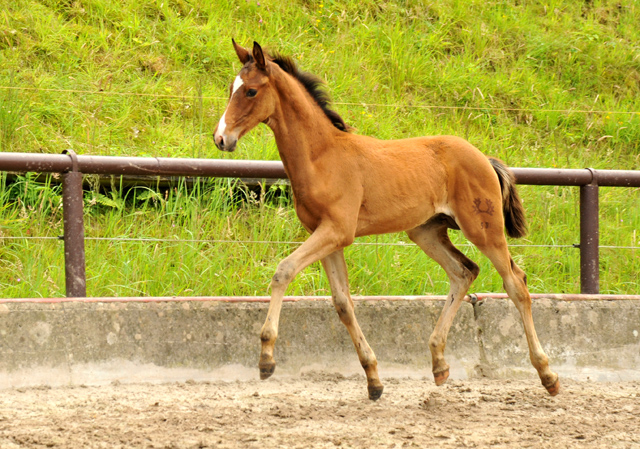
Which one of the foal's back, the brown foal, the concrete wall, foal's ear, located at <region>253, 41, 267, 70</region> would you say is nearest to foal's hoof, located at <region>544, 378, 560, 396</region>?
the brown foal

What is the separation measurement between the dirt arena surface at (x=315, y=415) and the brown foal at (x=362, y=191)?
24cm

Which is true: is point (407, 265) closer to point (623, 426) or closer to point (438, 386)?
point (438, 386)

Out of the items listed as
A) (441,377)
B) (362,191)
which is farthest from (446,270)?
(362,191)

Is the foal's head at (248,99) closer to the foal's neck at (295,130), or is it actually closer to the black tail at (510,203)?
the foal's neck at (295,130)

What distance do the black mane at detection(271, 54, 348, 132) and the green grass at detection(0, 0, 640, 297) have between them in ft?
4.90

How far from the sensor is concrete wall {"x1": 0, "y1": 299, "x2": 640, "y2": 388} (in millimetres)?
3820

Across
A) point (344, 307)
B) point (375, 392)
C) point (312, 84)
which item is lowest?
point (375, 392)

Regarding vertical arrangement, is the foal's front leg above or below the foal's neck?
below

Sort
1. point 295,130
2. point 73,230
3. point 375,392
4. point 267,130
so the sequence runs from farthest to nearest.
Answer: point 267,130, point 73,230, point 375,392, point 295,130

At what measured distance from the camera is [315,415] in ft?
11.4

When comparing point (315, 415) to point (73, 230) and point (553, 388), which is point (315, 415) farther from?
point (73, 230)

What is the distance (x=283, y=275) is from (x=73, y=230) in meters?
1.38

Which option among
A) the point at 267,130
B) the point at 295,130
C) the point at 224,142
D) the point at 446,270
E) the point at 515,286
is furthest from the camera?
the point at 267,130

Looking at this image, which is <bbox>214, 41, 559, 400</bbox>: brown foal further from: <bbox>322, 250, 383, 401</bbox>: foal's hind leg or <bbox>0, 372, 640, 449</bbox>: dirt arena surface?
<bbox>0, 372, 640, 449</bbox>: dirt arena surface
